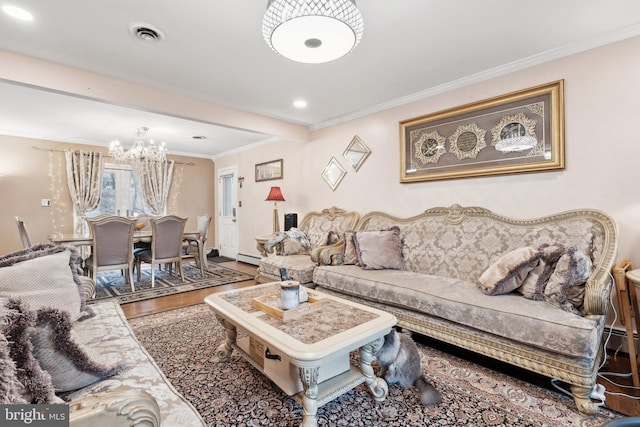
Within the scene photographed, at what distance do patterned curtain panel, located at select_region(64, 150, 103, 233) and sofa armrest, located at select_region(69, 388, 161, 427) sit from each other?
221 inches

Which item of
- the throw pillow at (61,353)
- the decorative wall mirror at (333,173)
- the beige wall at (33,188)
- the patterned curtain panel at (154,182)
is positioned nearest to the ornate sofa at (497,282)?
the decorative wall mirror at (333,173)

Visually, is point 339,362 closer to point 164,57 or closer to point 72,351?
point 72,351

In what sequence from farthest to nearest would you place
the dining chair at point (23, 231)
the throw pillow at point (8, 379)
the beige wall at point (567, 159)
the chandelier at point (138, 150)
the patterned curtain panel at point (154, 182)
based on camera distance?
the patterned curtain panel at point (154, 182)
the chandelier at point (138, 150)
the dining chair at point (23, 231)
the beige wall at point (567, 159)
the throw pillow at point (8, 379)

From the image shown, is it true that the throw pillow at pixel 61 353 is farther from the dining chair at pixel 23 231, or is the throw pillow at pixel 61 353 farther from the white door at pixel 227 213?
the white door at pixel 227 213

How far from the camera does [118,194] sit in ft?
18.7

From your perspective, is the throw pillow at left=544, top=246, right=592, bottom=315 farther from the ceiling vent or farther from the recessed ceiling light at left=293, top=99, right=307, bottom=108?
the ceiling vent

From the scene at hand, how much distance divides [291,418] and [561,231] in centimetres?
231

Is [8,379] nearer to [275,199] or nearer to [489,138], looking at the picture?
[489,138]

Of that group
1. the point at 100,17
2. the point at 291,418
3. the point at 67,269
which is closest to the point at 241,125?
the point at 100,17

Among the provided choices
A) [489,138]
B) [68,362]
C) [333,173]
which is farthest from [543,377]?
[333,173]

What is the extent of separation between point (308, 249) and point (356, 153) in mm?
→ 1453

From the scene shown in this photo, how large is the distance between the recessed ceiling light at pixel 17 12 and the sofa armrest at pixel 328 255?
9.53 ft

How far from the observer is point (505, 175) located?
2705mm

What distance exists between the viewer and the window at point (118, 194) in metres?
5.57
